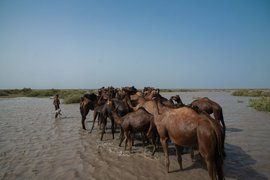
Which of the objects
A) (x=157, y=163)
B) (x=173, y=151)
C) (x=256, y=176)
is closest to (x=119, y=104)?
(x=173, y=151)

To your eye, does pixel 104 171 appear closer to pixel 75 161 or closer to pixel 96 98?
pixel 75 161

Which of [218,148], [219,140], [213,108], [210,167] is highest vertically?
[213,108]

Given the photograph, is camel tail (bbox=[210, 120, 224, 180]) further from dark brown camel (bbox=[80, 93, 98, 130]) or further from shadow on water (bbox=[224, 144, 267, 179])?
dark brown camel (bbox=[80, 93, 98, 130])

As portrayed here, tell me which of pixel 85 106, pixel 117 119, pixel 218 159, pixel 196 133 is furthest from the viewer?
pixel 85 106

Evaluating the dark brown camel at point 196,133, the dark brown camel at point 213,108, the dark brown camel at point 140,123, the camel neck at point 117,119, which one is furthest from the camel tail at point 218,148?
the dark brown camel at point 213,108

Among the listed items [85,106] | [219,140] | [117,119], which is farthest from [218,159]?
[85,106]

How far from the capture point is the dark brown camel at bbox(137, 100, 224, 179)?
17.2 feet

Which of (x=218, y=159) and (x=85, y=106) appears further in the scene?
(x=85, y=106)

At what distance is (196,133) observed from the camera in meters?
5.62

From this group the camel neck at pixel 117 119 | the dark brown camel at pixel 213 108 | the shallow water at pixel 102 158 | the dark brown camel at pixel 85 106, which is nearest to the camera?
the shallow water at pixel 102 158

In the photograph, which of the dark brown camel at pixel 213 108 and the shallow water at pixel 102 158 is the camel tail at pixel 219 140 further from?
the dark brown camel at pixel 213 108

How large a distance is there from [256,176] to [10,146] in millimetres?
9044

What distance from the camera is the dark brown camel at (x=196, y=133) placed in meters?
5.25

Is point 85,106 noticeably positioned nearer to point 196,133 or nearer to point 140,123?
point 140,123
